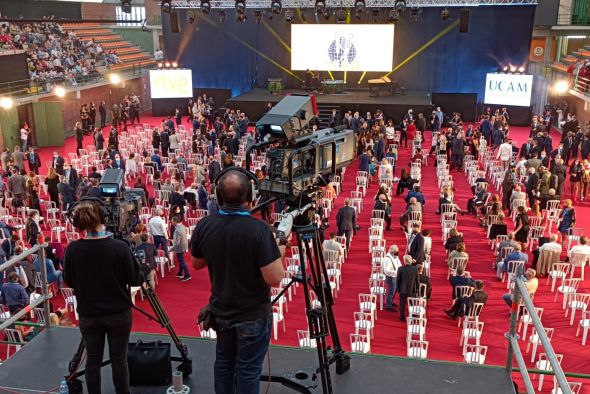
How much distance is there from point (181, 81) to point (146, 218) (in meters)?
16.7

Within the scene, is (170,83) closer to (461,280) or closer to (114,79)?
(114,79)

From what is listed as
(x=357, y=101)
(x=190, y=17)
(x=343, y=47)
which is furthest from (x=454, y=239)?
(x=343, y=47)

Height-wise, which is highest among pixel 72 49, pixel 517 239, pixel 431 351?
pixel 72 49

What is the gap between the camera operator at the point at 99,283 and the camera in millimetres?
3385

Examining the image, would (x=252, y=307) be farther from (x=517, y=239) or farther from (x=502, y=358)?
(x=517, y=239)

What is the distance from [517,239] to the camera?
1131 centimetres

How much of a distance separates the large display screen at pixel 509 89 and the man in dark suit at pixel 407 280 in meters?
18.2

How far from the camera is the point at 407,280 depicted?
28.5ft

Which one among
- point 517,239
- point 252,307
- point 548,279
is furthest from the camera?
point 517,239

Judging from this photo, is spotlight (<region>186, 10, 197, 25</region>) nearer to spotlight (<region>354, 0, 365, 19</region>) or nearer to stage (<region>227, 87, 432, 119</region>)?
stage (<region>227, 87, 432, 119</region>)

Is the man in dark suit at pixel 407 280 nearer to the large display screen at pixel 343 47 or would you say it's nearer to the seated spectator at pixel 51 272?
the seated spectator at pixel 51 272

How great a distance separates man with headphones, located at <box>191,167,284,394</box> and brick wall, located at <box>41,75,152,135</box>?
22602mm

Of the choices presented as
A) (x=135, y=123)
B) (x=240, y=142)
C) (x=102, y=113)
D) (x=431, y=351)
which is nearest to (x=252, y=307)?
(x=431, y=351)

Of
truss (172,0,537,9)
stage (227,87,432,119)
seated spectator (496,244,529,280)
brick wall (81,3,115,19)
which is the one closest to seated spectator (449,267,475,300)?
seated spectator (496,244,529,280)
